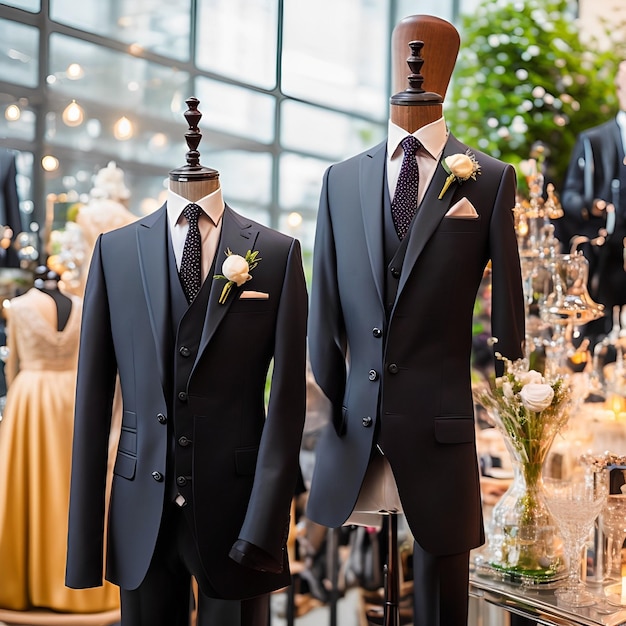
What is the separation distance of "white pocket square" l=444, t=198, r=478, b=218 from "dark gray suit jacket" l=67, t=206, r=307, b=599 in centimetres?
42

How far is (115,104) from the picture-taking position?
13.6 ft

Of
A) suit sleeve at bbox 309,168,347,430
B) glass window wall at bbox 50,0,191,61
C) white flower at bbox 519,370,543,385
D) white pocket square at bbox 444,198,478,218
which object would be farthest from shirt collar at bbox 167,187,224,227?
glass window wall at bbox 50,0,191,61

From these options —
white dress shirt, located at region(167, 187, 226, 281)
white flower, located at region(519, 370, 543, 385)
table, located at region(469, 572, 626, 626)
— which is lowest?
table, located at region(469, 572, 626, 626)

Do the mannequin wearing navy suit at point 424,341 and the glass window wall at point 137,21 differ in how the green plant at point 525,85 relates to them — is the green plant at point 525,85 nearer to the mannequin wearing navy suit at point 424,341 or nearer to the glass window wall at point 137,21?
the glass window wall at point 137,21

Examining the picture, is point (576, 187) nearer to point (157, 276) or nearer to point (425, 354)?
point (425, 354)

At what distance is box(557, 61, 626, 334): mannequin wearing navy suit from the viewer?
499 cm

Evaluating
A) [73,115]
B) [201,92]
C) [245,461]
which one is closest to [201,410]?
[245,461]

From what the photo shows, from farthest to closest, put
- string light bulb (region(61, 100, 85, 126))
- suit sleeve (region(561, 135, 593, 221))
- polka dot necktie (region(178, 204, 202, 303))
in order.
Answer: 1. suit sleeve (region(561, 135, 593, 221))
2. string light bulb (region(61, 100, 85, 126))
3. polka dot necktie (region(178, 204, 202, 303))

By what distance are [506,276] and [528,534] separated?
875 mm

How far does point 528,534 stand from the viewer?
263cm

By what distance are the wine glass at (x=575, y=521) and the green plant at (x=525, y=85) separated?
Result: 3761mm

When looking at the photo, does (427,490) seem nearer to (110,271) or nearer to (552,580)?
(552,580)

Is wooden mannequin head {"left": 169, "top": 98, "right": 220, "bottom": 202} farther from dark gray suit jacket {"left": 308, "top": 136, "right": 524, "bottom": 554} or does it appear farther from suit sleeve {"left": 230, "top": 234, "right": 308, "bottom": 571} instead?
dark gray suit jacket {"left": 308, "top": 136, "right": 524, "bottom": 554}

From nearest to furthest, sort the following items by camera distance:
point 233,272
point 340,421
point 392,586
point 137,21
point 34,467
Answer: point 233,272, point 340,421, point 392,586, point 34,467, point 137,21
